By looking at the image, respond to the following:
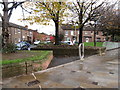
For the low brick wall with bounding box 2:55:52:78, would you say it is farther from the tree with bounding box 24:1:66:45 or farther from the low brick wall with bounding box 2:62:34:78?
the tree with bounding box 24:1:66:45

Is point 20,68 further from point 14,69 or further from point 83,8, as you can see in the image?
point 83,8

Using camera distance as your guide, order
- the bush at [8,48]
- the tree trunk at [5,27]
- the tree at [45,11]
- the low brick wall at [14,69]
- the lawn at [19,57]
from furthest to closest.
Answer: the tree at [45,11], the tree trunk at [5,27], the bush at [8,48], the lawn at [19,57], the low brick wall at [14,69]

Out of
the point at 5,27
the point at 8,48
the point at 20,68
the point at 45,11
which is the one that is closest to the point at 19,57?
the point at 20,68

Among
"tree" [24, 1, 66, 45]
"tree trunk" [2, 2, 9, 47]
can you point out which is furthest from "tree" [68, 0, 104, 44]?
"tree trunk" [2, 2, 9, 47]

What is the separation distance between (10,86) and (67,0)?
366 inches

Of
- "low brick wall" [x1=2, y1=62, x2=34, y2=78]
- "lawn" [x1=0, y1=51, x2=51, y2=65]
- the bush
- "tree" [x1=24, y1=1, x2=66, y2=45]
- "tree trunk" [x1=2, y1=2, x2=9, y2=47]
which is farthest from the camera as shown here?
"tree" [x1=24, y1=1, x2=66, y2=45]

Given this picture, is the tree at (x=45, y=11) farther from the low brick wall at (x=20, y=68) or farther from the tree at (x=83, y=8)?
the low brick wall at (x=20, y=68)

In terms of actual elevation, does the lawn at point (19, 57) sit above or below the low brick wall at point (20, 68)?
above

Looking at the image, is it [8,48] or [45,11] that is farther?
[45,11]

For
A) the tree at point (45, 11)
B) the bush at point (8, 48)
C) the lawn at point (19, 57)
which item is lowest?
the lawn at point (19, 57)

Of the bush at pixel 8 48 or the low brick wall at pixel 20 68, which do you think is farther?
the bush at pixel 8 48

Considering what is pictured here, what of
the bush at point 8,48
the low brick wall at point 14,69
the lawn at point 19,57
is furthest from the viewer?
the bush at point 8,48

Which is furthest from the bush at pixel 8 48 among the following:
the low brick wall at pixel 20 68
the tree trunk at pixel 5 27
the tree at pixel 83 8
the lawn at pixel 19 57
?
the tree at pixel 83 8

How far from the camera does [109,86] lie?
3.33 m
